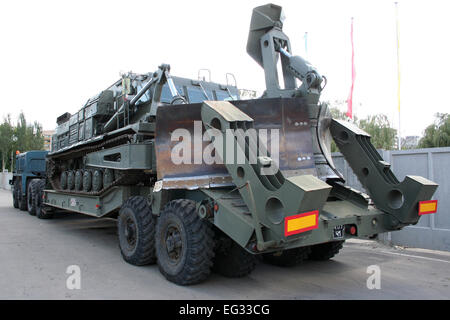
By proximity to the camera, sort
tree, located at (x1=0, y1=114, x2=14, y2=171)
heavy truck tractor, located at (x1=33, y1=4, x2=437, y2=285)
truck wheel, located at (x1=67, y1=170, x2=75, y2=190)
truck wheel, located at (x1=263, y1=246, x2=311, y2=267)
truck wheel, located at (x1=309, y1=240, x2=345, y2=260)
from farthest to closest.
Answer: tree, located at (x1=0, y1=114, x2=14, y2=171)
truck wheel, located at (x1=67, y1=170, x2=75, y2=190)
truck wheel, located at (x1=309, y1=240, x2=345, y2=260)
truck wheel, located at (x1=263, y1=246, x2=311, y2=267)
heavy truck tractor, located at (x1=33, y1=4, x2=437, y2=285)

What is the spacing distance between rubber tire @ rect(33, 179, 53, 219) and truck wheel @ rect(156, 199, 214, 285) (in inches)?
342

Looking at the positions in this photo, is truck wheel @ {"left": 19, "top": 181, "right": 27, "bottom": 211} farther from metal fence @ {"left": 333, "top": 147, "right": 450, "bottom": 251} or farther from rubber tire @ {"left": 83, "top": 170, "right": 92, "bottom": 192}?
metal fence @ {"left": 333, "top": 147, "right": 450, "bottom": 251}

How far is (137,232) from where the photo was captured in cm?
608

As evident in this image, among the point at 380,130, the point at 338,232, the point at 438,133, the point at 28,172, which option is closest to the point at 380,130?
the point at 380,130

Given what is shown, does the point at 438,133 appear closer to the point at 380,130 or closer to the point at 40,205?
the point at 380,130

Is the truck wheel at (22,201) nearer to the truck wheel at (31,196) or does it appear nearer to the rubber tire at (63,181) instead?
the truck wheel at (31,196)

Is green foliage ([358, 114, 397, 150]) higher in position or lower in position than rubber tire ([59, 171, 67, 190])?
higher

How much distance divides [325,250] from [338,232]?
Result: 191cm

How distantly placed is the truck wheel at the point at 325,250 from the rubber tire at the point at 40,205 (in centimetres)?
934

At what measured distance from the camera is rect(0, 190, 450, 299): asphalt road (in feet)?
16.1

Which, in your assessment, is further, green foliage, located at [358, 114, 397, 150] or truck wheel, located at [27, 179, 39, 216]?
green foliage, located at [358, 114, 397, 150]

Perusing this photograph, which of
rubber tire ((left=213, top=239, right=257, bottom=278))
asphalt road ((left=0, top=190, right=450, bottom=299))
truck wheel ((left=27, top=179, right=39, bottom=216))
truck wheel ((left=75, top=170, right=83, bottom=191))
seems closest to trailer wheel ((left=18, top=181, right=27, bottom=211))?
truck wheel ((left=27, top=179, right=39, bottom=216))

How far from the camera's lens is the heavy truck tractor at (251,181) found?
4402mm
